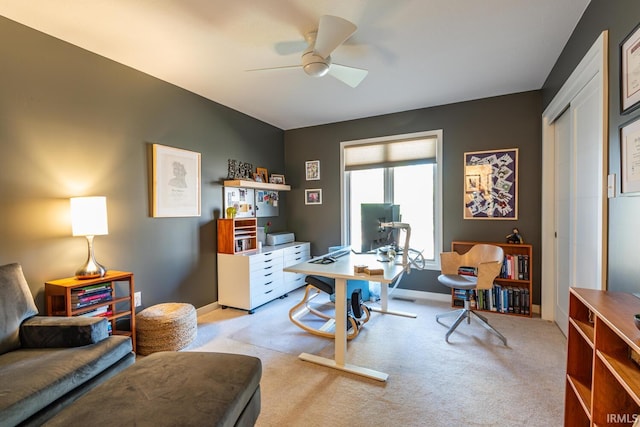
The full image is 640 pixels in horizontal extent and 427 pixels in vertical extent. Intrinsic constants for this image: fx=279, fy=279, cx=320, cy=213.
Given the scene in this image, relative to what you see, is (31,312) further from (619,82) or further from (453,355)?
(619,82)

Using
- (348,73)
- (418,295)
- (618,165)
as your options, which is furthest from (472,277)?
(348,73)

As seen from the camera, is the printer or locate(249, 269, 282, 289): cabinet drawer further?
the printer

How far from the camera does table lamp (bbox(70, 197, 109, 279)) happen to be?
2.09 m

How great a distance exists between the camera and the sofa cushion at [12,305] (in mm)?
1599

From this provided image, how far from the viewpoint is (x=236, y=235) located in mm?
3525

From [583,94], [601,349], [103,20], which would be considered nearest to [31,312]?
[103,20]

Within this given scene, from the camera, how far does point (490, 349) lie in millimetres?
2426

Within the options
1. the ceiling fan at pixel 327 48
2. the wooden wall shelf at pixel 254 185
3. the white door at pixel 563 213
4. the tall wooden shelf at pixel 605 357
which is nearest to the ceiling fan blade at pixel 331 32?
the ceiling fan at pixel 327 48

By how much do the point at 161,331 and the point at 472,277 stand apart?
3.11 m

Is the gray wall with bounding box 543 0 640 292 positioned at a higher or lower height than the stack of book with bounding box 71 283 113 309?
higher

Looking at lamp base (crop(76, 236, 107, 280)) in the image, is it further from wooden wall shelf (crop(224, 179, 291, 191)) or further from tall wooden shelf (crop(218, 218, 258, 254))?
wooden wall shelf (crop(224, 179, 291, 191))

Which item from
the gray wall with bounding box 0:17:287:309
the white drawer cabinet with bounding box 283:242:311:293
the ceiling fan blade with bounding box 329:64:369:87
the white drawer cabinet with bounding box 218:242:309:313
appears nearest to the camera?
the gray wall with bounding box 0:17:287:309

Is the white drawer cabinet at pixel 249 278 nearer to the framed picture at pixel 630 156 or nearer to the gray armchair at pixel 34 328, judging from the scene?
the gray armchair at pixel 34 328

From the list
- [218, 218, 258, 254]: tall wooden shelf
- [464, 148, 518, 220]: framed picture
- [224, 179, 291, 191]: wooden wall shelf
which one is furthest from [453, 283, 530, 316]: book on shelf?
[224, 179, 291, 191]: wooden wall shelf
